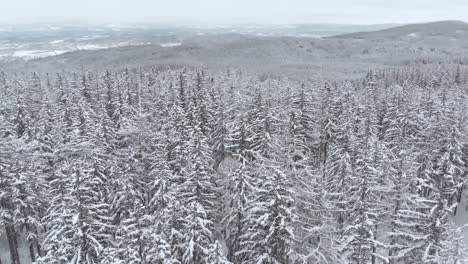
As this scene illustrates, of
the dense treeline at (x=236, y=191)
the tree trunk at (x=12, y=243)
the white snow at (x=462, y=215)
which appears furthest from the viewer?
the white snow at (x=462, y=215)

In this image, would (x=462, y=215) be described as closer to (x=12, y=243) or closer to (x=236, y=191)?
(x=236, y=191)

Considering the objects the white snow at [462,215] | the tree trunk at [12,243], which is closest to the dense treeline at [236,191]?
the tree trunk at [12,243]

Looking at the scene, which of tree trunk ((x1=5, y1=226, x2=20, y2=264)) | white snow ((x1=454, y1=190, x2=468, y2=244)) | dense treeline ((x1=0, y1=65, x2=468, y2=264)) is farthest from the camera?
white snow ((x1=454, y1=190, x2=468, y2=244))

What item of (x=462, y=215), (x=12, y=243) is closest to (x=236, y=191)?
(x=12, y=243)

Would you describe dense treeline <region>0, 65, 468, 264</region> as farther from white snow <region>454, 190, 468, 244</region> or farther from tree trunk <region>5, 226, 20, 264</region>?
white snow <region>454, 190, 468, 244</region>

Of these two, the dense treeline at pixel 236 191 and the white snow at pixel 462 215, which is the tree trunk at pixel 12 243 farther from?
the white snow at pixel 462 215

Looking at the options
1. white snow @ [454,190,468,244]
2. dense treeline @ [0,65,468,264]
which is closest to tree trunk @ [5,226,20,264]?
dense treeline @ [0,65,468,264]

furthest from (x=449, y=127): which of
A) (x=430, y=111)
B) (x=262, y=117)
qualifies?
(x=262, y=117)

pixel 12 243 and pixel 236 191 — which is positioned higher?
pixel 236 191
